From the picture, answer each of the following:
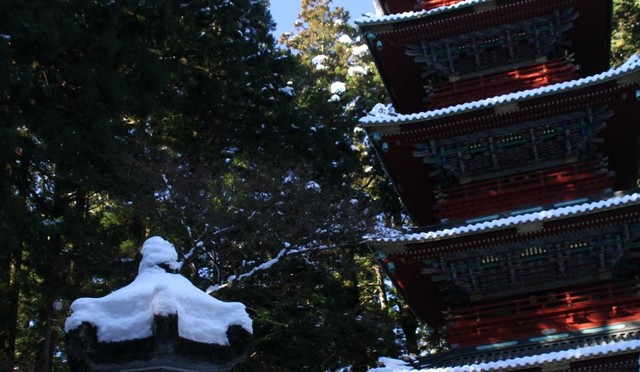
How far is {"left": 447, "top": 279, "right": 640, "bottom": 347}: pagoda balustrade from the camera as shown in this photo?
10.9 m

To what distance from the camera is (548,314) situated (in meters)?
11.1

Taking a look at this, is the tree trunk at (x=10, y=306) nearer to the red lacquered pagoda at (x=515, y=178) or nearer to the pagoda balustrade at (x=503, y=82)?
the red lacquered pagoda at (x=515, y=178)

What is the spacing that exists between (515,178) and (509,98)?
1407 millimetres

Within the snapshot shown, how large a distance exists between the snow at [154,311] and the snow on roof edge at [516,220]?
676 centimetres

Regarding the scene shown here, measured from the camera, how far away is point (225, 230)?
39.1ft

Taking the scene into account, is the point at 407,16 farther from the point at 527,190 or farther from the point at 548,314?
the point at 548,314

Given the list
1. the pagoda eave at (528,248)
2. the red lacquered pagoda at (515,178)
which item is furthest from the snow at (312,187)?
the pagoda eave at (528,248)

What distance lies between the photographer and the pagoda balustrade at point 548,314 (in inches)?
429

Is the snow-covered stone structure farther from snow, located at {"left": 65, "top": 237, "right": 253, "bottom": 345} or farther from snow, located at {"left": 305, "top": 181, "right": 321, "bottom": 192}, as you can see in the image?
snow, located at {"left": 305, "top": 181, "right": 321, "bottom": 192}

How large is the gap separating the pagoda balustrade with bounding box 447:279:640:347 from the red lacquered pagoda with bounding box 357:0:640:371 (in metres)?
0.02

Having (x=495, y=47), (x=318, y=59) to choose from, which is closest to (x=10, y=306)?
(x=495, y=47)

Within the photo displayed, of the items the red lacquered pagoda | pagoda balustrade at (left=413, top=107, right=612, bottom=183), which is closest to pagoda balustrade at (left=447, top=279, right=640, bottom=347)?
the red lacquered pagoda

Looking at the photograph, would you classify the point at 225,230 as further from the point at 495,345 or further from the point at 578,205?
the point at 578,205

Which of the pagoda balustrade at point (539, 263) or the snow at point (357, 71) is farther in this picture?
the snow at point (357, 71)
